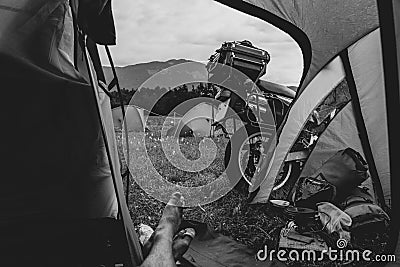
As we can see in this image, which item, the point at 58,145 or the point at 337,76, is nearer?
the point at 58,145

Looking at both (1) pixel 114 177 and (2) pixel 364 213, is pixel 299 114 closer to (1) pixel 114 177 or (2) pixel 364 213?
(2) pixel 364 213

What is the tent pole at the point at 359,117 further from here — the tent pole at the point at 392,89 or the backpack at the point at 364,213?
the tent pole at the point at 392,89

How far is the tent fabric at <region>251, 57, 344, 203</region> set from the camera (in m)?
2.29

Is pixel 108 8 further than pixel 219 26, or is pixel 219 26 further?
pixel 219 26

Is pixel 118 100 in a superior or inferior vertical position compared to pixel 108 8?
inferior

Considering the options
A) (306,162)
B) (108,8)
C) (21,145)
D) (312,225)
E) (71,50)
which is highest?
(108,8)

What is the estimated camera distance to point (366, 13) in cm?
217

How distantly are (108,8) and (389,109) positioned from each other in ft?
3.27

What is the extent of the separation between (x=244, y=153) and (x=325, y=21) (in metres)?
0.62

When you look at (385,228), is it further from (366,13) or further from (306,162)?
(366,13)

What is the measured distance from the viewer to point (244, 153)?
7.45 feet

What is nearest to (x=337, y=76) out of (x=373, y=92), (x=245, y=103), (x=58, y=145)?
(x=373, y=92)

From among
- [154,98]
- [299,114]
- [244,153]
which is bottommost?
[244,153]

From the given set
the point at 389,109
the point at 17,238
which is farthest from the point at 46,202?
the point at 389,109
